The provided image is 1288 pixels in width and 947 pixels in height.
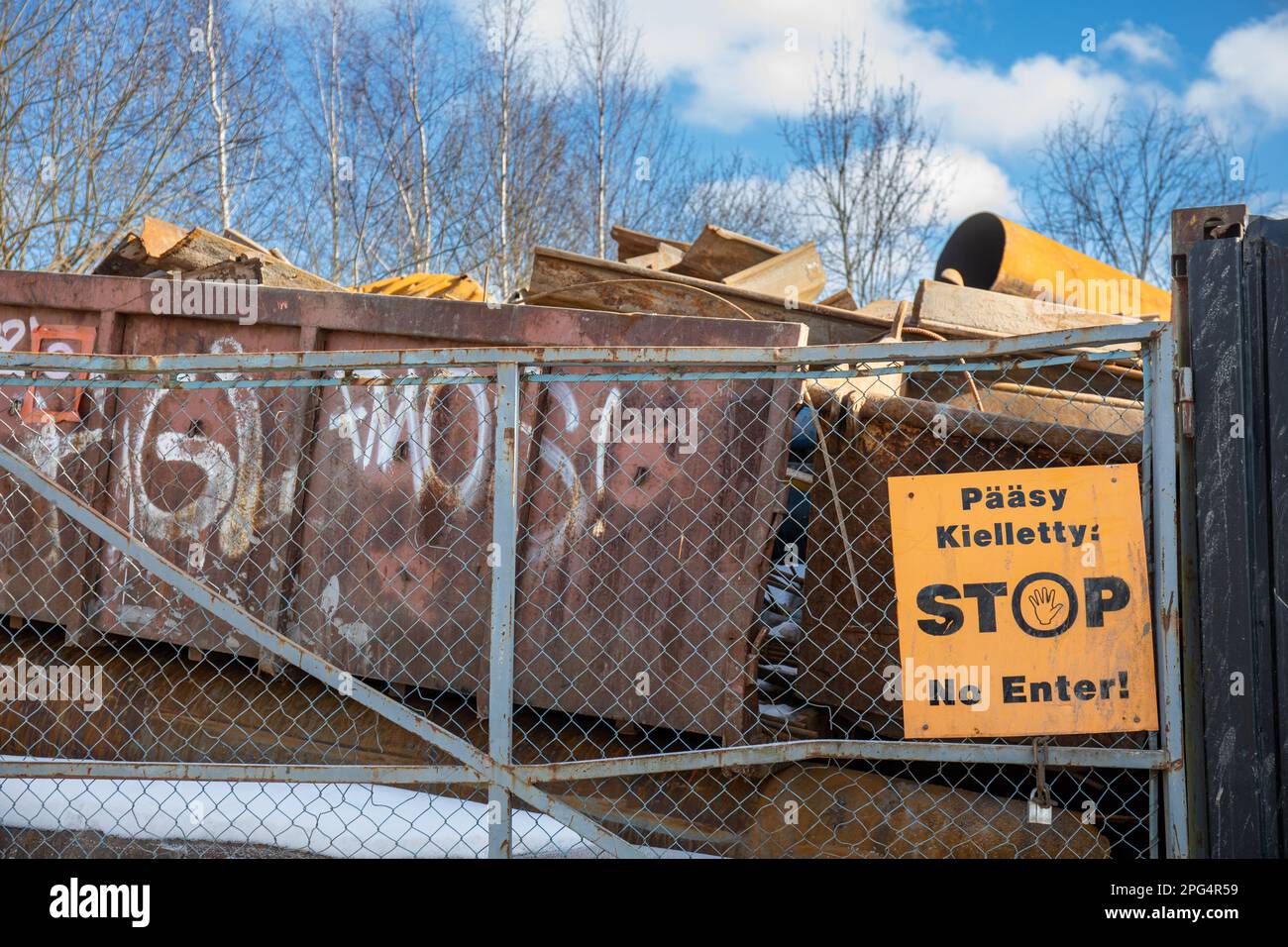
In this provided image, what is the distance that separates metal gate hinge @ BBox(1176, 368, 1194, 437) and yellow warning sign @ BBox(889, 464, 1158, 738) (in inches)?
7.3

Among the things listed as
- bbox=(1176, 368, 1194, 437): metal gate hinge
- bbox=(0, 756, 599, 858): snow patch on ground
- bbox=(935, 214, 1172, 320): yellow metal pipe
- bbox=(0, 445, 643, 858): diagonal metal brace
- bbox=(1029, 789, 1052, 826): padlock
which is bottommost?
bbox=(0, 756, 599, 858): snow patch on ground

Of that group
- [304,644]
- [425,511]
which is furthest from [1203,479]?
[304,644]

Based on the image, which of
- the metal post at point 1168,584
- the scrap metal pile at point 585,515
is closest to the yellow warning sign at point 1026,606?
the metal post at point 1168,584

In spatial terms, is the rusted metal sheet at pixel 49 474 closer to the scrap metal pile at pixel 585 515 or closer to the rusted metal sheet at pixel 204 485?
the scrap metal pile at pixel 585 515

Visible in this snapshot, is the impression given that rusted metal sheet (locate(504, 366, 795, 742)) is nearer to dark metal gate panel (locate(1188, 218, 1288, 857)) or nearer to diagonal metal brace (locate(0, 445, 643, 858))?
diagonal metal brace (locate(0, 445, 643, 858))

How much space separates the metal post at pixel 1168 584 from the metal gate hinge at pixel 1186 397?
21 millimetres

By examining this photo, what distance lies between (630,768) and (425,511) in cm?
138

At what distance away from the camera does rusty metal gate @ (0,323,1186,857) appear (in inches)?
106

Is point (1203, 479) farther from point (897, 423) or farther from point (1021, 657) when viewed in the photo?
point (897, 423)

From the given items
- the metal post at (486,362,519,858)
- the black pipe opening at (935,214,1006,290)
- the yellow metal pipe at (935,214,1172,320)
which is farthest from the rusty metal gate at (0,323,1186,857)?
the black pipe opening at (935,214,1006,290)

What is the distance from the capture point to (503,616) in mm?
2623

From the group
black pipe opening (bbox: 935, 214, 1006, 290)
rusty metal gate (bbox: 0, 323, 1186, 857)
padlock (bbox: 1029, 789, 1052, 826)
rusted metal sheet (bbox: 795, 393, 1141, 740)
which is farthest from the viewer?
black pipe opening (bbox: 935, 214, 1006, 290)

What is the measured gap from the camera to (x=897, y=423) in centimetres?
322

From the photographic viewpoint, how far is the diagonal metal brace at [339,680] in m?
2.60
